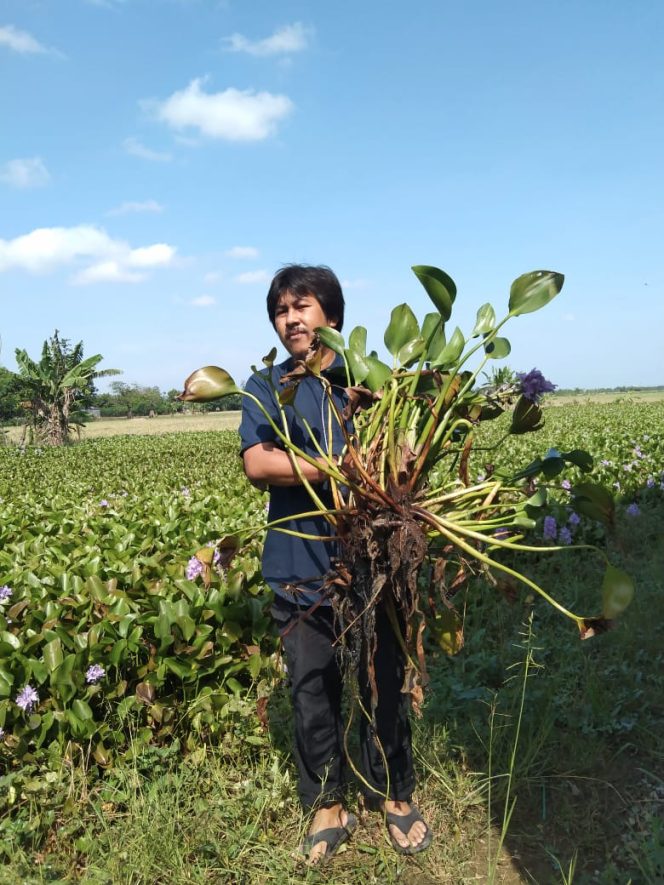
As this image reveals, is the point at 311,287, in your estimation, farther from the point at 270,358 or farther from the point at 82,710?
the point at 82,710

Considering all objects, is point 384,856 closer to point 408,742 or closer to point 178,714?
point 408,742

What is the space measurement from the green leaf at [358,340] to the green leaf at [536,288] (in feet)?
1.26

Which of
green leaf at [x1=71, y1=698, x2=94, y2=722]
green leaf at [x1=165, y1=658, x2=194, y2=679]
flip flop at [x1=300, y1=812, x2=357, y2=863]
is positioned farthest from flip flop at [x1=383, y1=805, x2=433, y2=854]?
green leaf at [x1=71, y1=698, x2=94, y2=722]

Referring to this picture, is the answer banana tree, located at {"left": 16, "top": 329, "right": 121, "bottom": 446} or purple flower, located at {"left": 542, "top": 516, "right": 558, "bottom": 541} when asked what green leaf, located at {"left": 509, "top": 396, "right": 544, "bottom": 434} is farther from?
banana tree, located at {"left": 16, "top": 329, "right": 121, "bottom": 446}

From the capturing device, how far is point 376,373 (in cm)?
168

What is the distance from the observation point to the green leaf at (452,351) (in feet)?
5.58

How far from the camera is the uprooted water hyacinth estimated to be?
153cm

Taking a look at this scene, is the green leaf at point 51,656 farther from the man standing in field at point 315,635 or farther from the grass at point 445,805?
the man standing in field at point 315,635

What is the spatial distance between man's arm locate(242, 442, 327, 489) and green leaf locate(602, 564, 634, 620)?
730 millimetres

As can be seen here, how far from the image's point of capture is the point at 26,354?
2286 cm

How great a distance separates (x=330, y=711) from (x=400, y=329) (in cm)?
124

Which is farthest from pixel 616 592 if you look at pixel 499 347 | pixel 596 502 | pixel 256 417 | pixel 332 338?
pixel 256 417

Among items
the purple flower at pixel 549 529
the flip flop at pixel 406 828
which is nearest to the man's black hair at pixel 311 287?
the flip flop at pixel 406 828

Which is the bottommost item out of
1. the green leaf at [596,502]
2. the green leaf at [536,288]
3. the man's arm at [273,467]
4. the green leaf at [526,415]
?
the green leaf at [596,502]
